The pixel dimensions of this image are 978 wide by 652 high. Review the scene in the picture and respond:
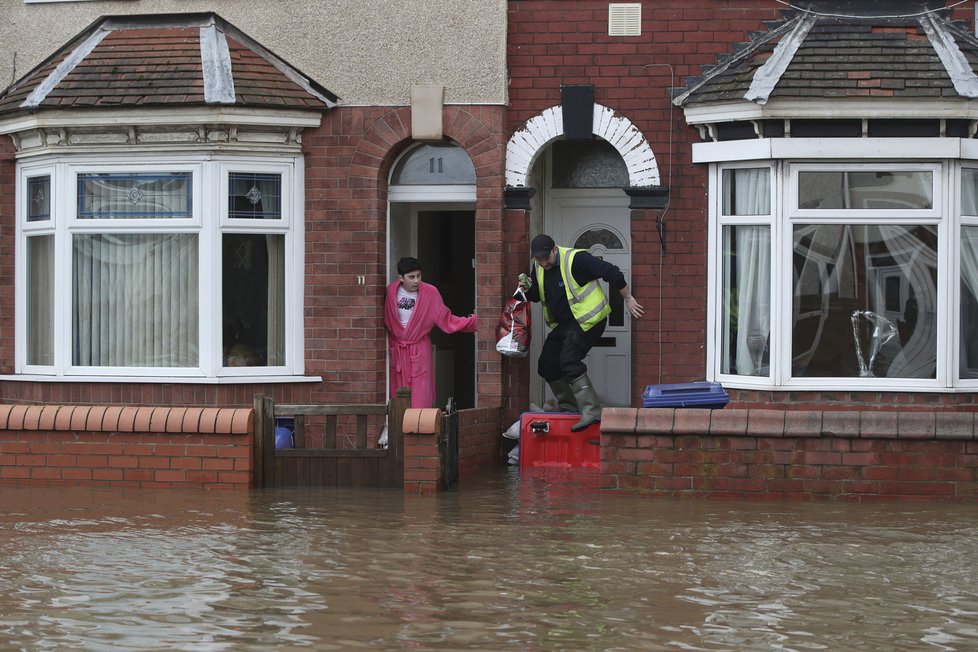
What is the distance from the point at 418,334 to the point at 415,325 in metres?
0.09

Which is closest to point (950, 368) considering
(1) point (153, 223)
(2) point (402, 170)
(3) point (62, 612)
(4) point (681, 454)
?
(4) point (681, 454)

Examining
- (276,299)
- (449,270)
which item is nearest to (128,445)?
(276,299)

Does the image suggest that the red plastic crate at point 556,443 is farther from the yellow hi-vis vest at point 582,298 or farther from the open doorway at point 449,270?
the open doorway at point 449,270

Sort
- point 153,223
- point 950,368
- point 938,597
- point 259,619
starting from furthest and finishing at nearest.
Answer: point 153,223, point 950,368, point 938,597, point 259,619

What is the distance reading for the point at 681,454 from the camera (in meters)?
10.9

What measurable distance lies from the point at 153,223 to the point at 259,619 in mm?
6984

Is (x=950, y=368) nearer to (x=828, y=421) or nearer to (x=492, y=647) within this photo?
(x=828, y=421)

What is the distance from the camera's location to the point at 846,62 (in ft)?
41.2

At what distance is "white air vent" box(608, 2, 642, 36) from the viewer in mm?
13445

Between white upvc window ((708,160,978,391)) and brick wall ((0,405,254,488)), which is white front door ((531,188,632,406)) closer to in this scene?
white upvc window ((708,160,978,391))

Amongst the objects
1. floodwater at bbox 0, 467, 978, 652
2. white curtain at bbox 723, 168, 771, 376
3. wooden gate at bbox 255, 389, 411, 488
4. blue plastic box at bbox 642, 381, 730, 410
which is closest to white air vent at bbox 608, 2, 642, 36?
white curtain at bbox 723, 168, 771, 376

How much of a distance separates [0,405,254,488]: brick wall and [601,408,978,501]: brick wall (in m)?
2.82

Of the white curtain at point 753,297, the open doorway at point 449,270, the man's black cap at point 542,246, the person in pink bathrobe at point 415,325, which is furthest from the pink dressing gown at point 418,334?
the white curtain at point 753,297

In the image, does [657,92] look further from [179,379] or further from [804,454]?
[179,379]
